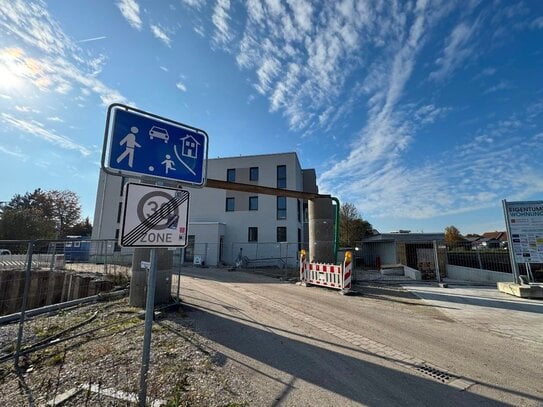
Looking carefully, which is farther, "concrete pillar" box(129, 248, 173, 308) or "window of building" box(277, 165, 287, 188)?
"window of building" box(277, 165, 287, 188)

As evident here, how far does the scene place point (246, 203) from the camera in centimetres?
2995

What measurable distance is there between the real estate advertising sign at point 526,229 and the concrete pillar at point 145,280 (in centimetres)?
1310

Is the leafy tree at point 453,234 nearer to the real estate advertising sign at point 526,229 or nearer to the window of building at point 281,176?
the window of building at point 281,176

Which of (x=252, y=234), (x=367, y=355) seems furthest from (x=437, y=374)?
(x=252, y=234)

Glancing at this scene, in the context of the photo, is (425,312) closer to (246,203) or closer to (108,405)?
(108,405)

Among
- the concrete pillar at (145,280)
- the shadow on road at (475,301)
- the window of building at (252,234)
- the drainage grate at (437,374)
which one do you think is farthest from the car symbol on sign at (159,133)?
the window of building at (252,234)

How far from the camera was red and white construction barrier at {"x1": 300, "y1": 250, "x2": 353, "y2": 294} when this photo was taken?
36.5 feet

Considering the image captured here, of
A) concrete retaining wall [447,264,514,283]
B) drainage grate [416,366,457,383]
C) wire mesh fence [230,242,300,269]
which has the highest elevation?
wire mesh fence [230,242,300,269]

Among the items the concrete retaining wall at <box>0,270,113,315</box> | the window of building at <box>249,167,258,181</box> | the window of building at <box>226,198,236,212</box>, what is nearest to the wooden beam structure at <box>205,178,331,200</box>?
the concrete retaining wall at <box>0,270,113,315</box>

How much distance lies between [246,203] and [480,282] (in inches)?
833

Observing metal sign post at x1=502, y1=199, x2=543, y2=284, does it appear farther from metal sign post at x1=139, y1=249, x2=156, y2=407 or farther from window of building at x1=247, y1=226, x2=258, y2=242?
window of building at x1=247, y1=226, x2=258, y2=242

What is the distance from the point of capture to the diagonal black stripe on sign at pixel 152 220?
2.52m

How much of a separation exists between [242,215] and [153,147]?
26.9 metres

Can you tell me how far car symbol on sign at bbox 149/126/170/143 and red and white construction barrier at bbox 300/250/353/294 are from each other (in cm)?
945
